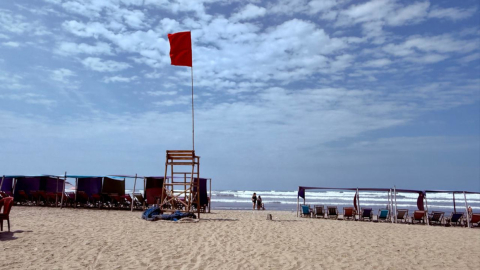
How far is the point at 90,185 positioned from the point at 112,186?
3.55ft

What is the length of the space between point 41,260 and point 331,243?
6002 mm

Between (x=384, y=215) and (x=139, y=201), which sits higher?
(x=139, y=201)

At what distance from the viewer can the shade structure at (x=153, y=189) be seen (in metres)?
17.8

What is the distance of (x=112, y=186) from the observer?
1916 cm

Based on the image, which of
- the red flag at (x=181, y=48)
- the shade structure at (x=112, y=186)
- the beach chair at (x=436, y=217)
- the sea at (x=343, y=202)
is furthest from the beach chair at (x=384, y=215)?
the shade structure at (x=112, y=186)

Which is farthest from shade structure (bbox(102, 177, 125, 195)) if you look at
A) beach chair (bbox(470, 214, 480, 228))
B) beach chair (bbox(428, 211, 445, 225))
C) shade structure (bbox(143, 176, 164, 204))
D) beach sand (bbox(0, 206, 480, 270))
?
beach chair (bbox(470, 214, 480, 228))

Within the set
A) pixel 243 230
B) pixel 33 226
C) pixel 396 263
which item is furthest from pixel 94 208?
pixel 396 263

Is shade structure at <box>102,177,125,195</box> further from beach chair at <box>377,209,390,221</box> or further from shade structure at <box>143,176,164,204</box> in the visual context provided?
beach chair at <box>377,209,390,221</box>

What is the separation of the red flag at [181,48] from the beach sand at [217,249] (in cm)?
591

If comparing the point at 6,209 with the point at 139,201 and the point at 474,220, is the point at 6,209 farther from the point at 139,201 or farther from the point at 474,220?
the point at 474,220

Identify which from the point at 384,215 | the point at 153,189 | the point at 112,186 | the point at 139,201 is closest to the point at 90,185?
the point at 112,186

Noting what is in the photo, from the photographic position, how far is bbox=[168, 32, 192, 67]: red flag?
1327 cm

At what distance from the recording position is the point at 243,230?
34.1ft

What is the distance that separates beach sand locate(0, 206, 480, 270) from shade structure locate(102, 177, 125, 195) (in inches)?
354
